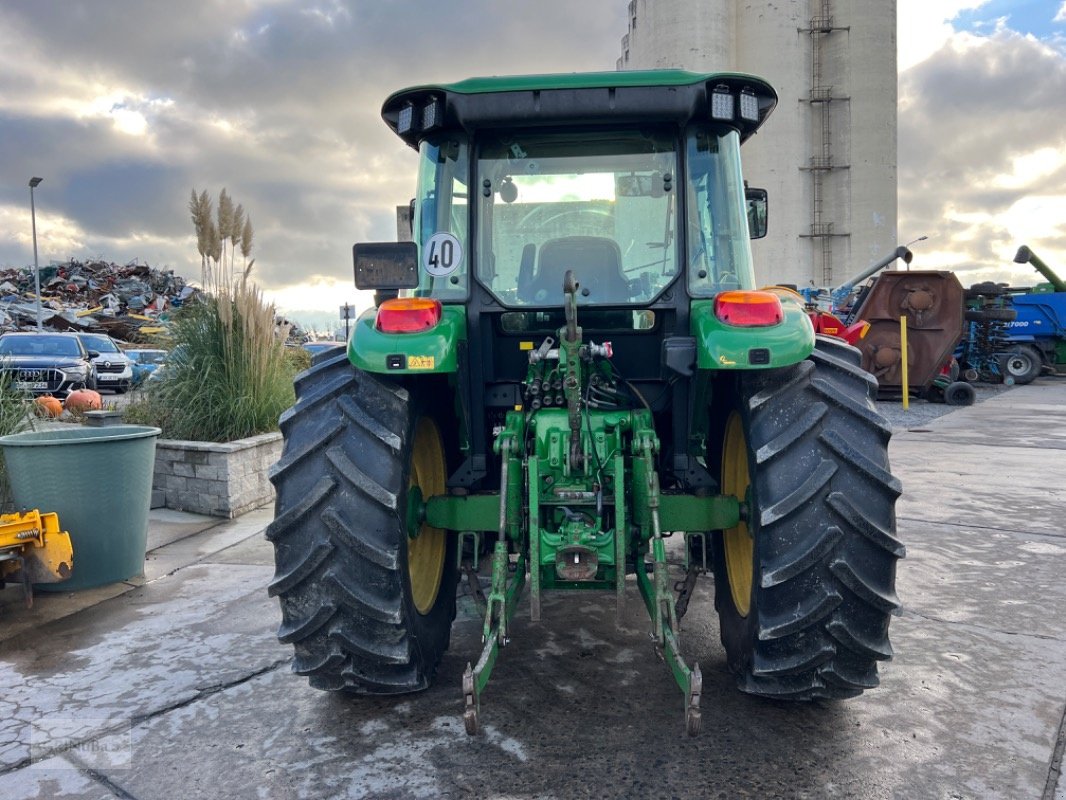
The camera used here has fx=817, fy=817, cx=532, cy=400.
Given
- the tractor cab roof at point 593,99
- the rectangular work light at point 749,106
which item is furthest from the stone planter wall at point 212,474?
the rectangular work light at point 749,106

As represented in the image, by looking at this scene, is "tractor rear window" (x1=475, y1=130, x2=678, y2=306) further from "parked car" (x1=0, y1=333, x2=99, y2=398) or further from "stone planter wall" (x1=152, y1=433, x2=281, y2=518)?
"parked car" (x1=0, y1=333, x2=99, y2=398)

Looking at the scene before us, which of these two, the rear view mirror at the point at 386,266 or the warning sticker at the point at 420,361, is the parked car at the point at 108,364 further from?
the warning sticker at the point at 420,361

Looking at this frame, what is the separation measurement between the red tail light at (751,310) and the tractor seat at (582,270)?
501 mm

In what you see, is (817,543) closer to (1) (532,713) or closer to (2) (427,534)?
(1) (532,713)

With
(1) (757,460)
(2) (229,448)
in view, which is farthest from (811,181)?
(1) (757,460)

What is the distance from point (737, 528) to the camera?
11.2 ft

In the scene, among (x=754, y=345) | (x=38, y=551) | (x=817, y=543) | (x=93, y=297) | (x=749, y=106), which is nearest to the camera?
(x=817, y=543)

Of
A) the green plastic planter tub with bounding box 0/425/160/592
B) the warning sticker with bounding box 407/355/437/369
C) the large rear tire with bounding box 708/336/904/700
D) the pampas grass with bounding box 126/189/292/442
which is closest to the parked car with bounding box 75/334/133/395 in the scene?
the pampas grass with bounding box 126/189/292/442

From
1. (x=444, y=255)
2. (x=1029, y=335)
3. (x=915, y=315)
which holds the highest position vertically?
(x=444, y=255)

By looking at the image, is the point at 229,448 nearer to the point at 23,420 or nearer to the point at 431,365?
the point at 23,420

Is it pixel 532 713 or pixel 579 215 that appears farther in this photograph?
pixel 579 215

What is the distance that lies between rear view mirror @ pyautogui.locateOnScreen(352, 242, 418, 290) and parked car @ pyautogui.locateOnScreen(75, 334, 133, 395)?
1665 centimetres

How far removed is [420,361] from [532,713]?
1353 mm

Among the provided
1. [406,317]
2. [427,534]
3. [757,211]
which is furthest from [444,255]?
[757,211]
